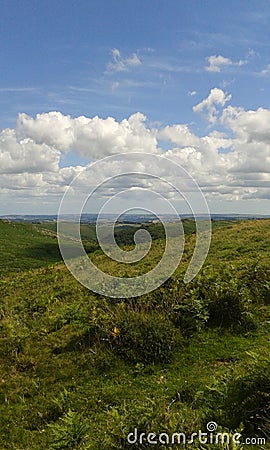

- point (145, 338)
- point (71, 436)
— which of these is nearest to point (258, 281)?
point (145, 338)

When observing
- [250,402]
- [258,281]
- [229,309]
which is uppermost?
[258,281]

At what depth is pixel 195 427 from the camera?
5340 mm

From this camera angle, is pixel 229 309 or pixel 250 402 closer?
pixel 250 402

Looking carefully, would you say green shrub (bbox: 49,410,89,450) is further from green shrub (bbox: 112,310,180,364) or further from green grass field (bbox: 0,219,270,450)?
green shrub (bbox: 112,310,180,364)

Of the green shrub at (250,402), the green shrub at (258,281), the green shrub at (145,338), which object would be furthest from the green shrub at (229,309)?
the green shrub at (250,402)

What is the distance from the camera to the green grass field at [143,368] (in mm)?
5832

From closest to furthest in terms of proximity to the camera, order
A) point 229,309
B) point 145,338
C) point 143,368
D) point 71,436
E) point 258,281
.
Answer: point 71,436, point 143,368, point 145,338, point 229,309, point 258,281

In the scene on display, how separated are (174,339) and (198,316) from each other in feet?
4.31

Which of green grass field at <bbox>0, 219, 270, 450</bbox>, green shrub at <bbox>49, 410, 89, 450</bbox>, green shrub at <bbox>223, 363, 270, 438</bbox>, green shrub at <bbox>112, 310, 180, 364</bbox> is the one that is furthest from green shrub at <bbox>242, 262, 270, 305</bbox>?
green shrub at <bbox>49, 410, 89, 450</bbox>

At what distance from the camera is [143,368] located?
8.95 metres

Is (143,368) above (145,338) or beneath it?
beneath

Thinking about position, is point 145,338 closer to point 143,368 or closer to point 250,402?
point 143,368

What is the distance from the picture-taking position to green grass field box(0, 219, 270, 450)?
230 inches

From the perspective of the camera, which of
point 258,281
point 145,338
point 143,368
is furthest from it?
point 258,281
